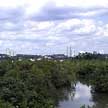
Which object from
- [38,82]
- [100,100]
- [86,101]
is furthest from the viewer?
[100,100]

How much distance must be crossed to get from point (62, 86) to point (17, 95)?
37099 mm

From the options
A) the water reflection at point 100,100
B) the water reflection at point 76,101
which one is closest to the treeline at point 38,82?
the water reflection at point 76,101

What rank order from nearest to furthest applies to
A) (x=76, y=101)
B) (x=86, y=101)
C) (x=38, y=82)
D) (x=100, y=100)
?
(x=38, y=82), (x=86, y=101), (x=76, y=101), (x=100, y=100)

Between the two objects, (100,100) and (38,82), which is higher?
(38,82)

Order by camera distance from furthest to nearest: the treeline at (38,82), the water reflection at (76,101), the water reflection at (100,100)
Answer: the water reflection at (100,100) < the water reflection at (76,101) < the treeline at (38,82)

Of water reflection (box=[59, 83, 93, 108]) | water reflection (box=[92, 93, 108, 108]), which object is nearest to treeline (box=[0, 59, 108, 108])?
water reflection (box=[59, 83, 93, 108])

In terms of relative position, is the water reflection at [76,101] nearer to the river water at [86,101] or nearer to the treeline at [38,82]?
the river water at [86,101]

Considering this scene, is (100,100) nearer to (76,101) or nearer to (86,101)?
(86,101)

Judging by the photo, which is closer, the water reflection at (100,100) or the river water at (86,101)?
the river water at (86,101)

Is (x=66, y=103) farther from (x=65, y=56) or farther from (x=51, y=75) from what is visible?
(x=65, y=56)

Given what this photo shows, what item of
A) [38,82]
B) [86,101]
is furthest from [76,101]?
[38,82]

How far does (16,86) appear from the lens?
2947 centimetres

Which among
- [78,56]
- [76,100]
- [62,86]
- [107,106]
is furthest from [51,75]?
[78,56]

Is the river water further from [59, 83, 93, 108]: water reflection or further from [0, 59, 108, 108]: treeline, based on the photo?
[0, 59, 108, 108]: treeline
